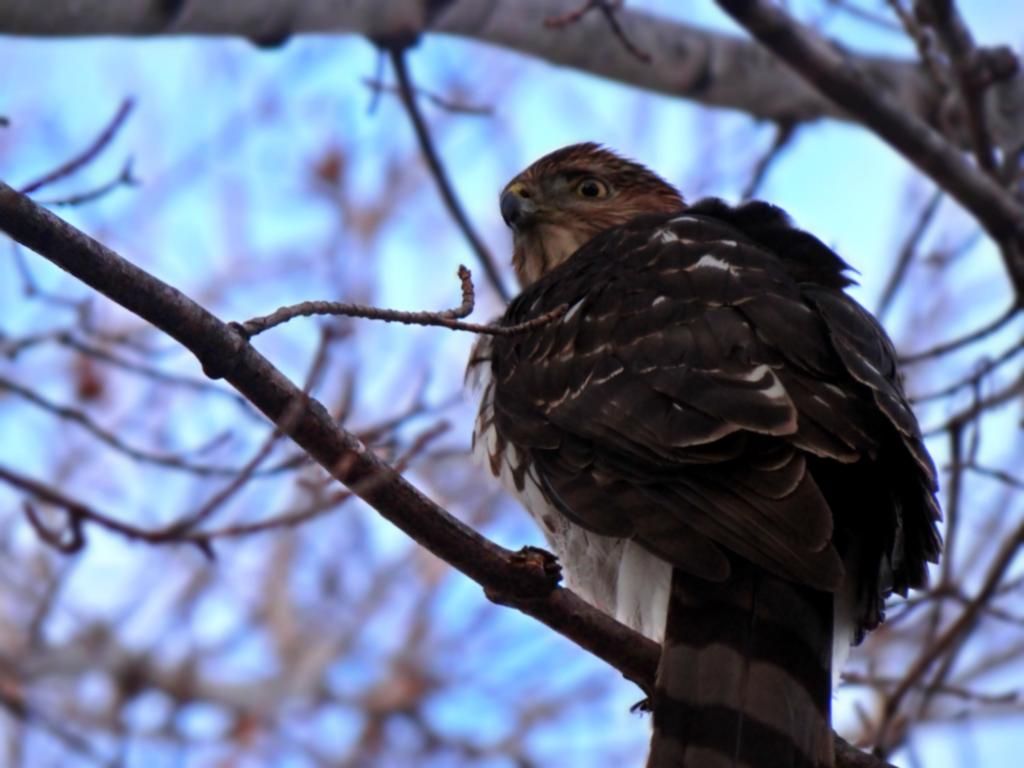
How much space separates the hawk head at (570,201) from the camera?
5621 millimetres

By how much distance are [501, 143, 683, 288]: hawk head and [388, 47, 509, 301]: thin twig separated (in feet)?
1.36

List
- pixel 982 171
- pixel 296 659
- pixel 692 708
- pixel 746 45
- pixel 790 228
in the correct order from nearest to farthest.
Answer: pixel 692 708 < pixel 790 228 < pixel 982 171 < pixel 746 45 < pixel 296 659

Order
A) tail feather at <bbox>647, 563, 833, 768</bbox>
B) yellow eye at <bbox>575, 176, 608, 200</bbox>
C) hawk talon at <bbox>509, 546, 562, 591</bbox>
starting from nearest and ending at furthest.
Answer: tail feather at <bbox>647, 563, 833, 768</bbox> < hawk talon at <bbox>509, 546, 562, 591</bbox> < yellow eye at <bbox>575, 176, 608, 200</bbox>

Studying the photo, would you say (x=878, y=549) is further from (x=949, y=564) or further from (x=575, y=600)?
(x=949, y=564)

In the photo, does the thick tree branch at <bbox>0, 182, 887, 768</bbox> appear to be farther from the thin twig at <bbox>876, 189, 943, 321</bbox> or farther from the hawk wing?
the thin twig at <bbox>876, 189, 943, 321</bbox>

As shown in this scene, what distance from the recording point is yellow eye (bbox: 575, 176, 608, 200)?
5.78 metres

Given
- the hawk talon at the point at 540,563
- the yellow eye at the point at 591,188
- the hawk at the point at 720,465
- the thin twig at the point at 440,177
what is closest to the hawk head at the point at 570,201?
the yellow eye at the point at 591,188

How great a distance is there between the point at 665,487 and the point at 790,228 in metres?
1.38

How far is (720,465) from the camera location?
3.57m

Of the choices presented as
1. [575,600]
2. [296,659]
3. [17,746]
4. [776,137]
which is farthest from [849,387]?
[17,746]

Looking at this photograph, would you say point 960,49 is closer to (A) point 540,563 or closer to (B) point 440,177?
(B) point 440,177

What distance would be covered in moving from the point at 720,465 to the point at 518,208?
2.21 metres

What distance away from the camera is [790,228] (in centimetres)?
473

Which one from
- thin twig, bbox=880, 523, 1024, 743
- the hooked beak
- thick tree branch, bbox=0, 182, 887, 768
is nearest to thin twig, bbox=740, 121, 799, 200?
the hooked beak
